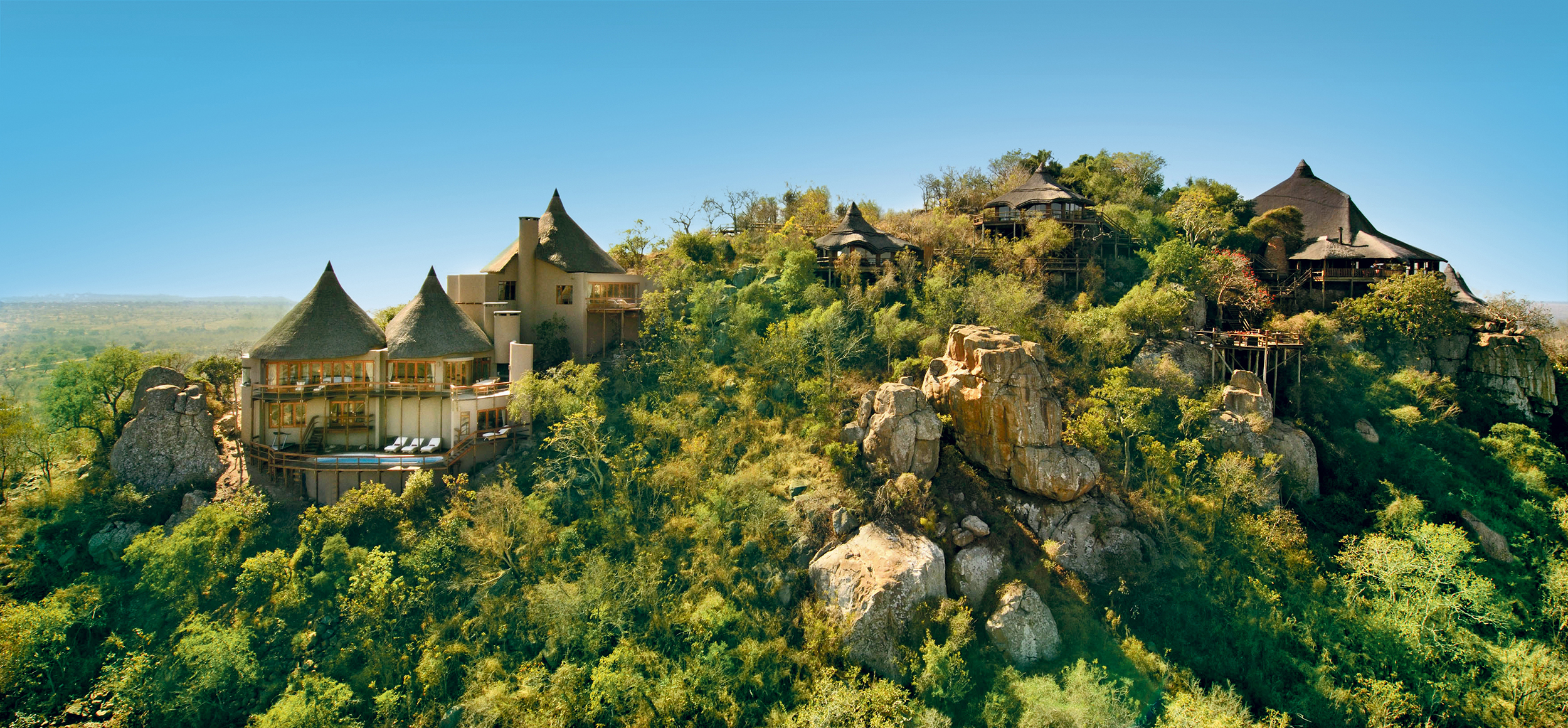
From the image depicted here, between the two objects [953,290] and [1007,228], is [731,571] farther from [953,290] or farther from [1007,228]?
[1007,228]

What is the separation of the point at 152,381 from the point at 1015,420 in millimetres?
38418

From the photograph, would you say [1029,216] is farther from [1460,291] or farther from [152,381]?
[152,381]

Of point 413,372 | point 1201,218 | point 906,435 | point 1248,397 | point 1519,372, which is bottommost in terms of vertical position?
point 906,435

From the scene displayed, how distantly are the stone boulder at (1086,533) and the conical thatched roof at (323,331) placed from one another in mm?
30158

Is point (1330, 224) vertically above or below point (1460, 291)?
above

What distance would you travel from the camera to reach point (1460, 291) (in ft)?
128

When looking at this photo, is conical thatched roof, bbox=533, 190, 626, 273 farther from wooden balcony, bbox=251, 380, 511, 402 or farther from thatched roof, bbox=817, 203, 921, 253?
thatched roof, bbox=817, 203, 921, 253

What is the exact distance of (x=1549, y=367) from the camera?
36656 millimetres

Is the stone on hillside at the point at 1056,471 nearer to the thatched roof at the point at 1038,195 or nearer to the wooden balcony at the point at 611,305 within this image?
the thatched roof at the point at 1038,195

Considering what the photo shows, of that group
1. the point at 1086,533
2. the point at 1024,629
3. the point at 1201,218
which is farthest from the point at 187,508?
the point at 1201,218

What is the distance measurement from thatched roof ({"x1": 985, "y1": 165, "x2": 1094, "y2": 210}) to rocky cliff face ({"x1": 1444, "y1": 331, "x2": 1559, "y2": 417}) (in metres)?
21.1

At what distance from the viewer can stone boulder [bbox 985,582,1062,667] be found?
1025 inches

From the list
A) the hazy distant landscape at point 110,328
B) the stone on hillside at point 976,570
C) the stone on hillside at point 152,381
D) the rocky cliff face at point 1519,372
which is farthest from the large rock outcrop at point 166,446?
the rocky cliff face at point 1519,372

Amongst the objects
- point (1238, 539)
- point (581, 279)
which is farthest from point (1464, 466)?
point (581, 279)
